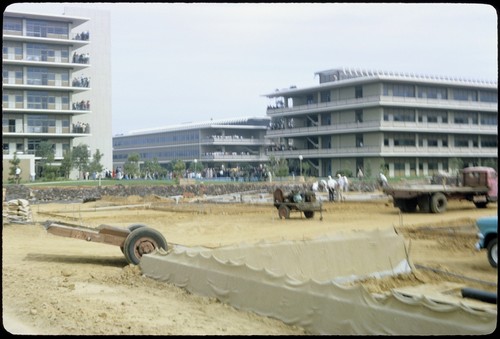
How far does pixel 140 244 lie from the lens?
14.1 metres

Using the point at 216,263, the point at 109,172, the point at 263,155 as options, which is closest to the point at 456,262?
the point at 216,263

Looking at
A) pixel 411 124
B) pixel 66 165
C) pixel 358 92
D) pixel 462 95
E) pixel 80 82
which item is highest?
pixel 80 82

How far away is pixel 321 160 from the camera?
80.1 m

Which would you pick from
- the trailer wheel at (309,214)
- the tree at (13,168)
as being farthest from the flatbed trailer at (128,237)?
the tree at (13,168)

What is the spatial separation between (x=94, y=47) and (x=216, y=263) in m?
68.3

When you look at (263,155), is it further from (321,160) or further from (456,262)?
(456,262)

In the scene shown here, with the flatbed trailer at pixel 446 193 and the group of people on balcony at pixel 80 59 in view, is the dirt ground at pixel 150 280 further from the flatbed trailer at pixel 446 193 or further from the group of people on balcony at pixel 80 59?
the group of people on balcony at pixel 80 59

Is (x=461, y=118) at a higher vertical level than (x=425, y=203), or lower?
higher

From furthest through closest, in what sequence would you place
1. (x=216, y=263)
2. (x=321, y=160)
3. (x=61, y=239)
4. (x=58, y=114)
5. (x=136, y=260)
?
(x=321, y=160) → (x=58, y=114) → (x=61, y=239) → (x=136, y=260) → (x=216, y=263)

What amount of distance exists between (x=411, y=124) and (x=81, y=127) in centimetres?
3790

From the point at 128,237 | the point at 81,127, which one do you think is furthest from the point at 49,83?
the point at 128,237

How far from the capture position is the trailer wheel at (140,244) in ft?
45.6

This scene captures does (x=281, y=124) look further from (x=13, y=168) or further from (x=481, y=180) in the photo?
(x=481, y=180)

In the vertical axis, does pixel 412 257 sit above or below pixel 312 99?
below
